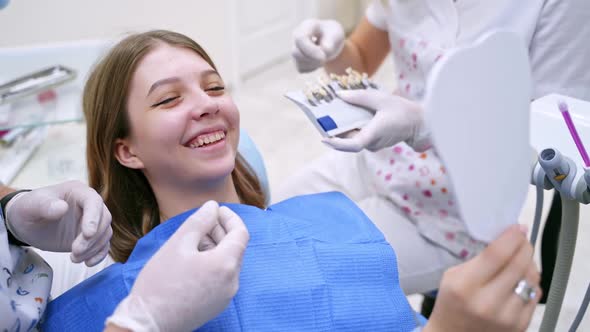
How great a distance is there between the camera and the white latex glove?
71 cm

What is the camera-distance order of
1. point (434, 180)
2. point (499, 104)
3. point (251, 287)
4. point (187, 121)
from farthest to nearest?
point (434, 180), point (187, 121), point (251, 287), point (499, 104)

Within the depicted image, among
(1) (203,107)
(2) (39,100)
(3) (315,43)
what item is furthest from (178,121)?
(2) (39,100)

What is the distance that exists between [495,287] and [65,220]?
0.71 m

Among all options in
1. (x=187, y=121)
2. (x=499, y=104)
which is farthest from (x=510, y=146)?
(x=187, y=121)

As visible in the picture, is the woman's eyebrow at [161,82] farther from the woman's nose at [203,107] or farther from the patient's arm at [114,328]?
the patient's arm at [114,328]

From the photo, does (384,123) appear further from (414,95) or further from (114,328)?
(114,328)

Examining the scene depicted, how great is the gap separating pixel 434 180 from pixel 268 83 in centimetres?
222

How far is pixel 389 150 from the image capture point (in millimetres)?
1434

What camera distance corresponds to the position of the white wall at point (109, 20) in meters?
2.31

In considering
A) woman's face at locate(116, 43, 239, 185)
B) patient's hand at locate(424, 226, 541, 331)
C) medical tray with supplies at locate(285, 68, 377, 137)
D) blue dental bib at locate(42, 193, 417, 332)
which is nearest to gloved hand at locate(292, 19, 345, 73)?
medical tray with supplies at locate(285, 68, 377, 137)

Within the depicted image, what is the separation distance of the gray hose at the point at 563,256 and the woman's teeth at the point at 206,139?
0.59 m

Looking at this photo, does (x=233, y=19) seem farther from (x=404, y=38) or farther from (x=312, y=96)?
(x=312, y=96)

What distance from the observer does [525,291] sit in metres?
0.62

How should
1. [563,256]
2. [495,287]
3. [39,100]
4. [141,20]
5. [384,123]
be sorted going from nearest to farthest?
[495,287]
[563,256]
[384,123]
[39,100]
[141,20]
